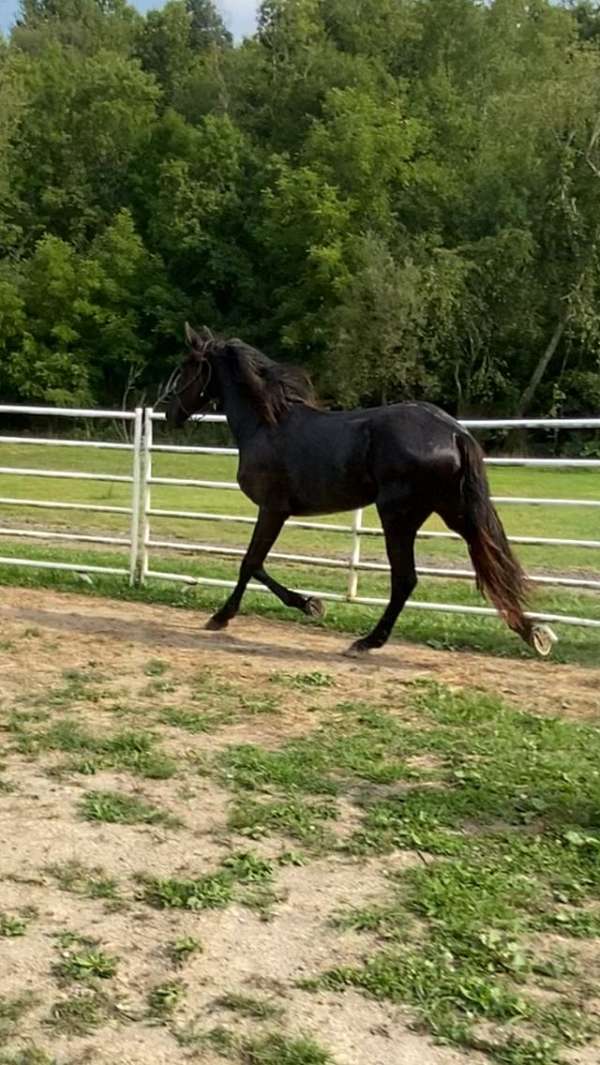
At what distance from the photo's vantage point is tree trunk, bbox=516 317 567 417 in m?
36.2

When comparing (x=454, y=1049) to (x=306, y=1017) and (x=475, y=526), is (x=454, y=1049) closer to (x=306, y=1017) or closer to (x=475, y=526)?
(x=306, y=1017)

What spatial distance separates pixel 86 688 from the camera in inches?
218

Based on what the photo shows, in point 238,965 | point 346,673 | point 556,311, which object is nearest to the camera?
point 238,965

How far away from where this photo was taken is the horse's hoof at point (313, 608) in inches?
283

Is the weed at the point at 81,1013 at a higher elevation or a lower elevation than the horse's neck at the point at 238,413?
lower

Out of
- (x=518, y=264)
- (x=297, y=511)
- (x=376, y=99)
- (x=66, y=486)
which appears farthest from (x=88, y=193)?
(x=297, y=511)

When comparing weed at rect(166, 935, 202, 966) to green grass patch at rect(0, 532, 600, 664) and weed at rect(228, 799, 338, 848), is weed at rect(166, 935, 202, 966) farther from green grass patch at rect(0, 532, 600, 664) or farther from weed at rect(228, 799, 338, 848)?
green grass patch at rect(0, 532, 600, 664)

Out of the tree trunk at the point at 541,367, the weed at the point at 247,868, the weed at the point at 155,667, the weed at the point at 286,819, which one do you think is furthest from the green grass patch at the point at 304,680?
the tree trunk at the point at 541,367

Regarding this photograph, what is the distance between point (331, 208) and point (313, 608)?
3327cm

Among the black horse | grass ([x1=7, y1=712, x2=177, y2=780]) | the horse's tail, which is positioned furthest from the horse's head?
grass ([x1=7, y1=712, x2=177, y2=780])

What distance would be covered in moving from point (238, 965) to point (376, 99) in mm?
42781

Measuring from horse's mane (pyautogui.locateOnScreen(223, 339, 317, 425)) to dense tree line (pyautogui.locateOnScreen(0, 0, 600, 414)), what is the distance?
28131 millimetres

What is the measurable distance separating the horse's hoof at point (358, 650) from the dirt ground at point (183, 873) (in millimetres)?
82

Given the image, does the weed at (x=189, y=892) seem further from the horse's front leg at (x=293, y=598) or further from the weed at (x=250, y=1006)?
the horse's front leg at (x=293, y=598)
